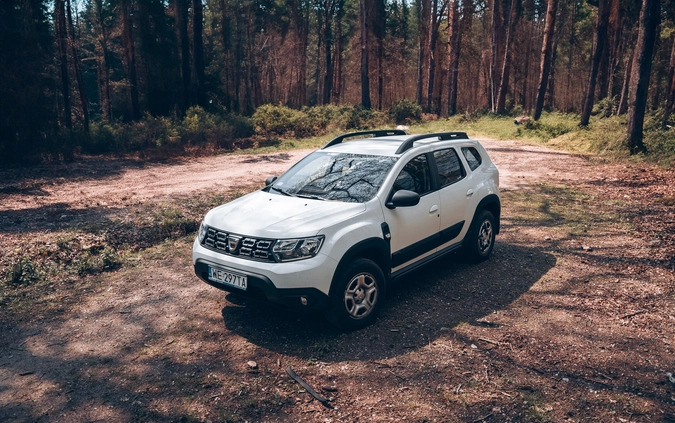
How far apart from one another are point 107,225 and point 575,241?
818 centimetres

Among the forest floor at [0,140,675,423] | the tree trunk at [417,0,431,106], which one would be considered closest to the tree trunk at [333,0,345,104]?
the tree trunk at [417,0,431,106]

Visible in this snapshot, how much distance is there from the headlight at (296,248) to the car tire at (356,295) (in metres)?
0.34

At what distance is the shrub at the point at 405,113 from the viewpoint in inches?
1330

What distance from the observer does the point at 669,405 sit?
12.2 ft

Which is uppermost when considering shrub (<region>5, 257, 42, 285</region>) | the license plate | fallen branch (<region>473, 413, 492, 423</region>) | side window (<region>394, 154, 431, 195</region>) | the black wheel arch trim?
side window (<region>394, 154, 431, 195</region>)

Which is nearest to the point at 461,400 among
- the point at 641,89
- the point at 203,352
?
the point at 203,352

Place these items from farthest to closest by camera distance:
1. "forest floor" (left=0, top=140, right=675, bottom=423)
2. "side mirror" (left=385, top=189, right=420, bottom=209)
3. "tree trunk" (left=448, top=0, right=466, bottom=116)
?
1. "tree trunk" (left=448, top=0, right=466, bottom=116)
2. "side mirror" (left=385, top=189, right=420, bottom=209)
3. "forest floor" (left=0, top=140, right=675, bottom=423)

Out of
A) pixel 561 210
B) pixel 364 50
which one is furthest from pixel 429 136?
pixel 364 50

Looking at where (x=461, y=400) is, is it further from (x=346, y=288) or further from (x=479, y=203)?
(x=479, y=203)

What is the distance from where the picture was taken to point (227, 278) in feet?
15.5

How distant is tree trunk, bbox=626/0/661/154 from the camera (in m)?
15.5

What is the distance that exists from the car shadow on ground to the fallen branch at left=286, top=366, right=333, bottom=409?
269 mm

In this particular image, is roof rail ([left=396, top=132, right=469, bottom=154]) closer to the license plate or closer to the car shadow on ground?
the car shadow on ground

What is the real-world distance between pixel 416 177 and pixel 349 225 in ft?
4.57
